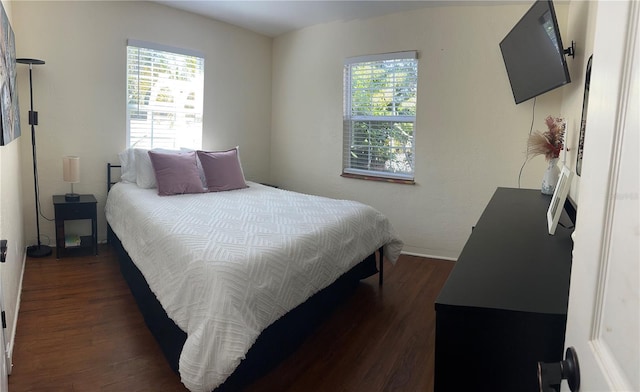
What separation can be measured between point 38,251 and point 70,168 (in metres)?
0.78

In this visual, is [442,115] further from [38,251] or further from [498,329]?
[38,251]

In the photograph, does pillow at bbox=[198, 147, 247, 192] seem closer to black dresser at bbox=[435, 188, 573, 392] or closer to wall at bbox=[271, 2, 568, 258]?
wall at bbox=[271, 2, 568, 258]

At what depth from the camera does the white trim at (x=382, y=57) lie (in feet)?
13.1

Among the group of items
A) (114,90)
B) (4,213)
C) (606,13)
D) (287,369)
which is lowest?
(287,369)

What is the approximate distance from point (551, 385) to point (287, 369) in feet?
5.35

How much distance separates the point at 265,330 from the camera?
2.02m

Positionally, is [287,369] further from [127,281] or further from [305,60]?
[305,60]

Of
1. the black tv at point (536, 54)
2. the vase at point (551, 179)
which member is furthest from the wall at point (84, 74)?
the vase at point (551, 179)

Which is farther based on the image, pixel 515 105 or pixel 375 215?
pixel 515 105

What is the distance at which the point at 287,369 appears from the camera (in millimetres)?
2117

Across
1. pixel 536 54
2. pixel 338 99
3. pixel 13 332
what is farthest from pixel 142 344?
pixel 338 99

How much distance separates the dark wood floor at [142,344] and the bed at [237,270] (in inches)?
4.3

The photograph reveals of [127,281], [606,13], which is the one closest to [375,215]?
[127,281]

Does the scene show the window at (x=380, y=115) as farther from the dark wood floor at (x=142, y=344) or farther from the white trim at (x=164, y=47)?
the white trim at (x=164, y=47)
